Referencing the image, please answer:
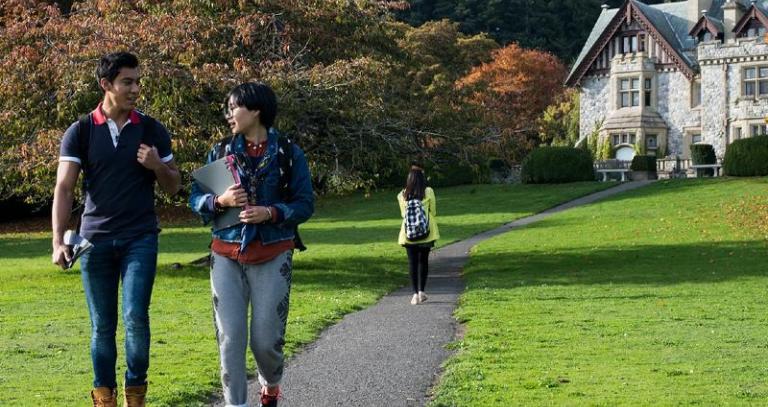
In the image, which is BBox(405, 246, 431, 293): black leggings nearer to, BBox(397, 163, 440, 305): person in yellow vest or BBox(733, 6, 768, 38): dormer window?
BBox(397, 163, 440, 305): person in yellow vest

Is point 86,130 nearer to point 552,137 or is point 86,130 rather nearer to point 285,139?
point 285,139

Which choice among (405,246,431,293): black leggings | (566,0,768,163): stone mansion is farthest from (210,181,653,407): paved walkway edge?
(566,0,768,163): stone mansion

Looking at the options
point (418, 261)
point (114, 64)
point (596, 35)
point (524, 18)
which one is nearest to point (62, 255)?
point (114, 64)

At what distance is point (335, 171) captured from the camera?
69.4ft

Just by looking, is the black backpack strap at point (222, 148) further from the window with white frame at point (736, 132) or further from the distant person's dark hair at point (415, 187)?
the window with white frame at point (736, 132)

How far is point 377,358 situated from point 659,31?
49.7m

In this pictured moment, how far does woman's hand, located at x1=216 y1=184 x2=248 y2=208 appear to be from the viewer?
21.6ft

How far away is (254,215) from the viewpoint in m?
6.55

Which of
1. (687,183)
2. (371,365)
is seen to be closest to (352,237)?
(687,183)

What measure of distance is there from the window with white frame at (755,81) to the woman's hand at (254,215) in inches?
1972

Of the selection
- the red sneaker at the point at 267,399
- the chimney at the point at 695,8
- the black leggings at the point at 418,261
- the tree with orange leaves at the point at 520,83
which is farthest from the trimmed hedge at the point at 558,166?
the red sneaker at the point at 267,399

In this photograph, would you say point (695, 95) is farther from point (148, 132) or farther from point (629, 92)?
point (148, 132)

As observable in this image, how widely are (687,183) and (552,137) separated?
2109cm

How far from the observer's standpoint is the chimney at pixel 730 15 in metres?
54.8
